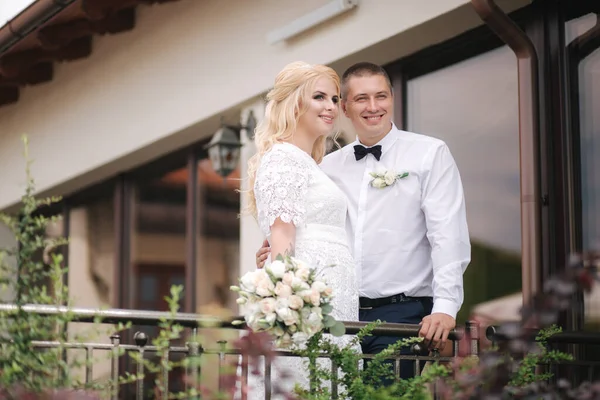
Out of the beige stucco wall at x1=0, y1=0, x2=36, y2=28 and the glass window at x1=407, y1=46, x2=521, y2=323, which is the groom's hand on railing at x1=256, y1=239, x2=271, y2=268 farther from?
the beige stucco wall at x1=0, y1=0, x2=36, y2=28

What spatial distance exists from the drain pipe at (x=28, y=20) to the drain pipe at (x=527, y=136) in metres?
3.68

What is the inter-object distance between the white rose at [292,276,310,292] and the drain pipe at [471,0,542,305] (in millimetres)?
2007

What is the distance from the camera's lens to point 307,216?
14.0 feet

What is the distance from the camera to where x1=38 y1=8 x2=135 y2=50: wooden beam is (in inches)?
343

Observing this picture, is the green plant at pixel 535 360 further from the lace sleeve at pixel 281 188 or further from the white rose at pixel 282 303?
the lace sleeve at pixel 281 188

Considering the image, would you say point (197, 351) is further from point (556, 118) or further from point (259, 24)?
point (259, 24)

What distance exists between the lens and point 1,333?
10.4 feet

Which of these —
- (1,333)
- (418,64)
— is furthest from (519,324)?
(418,64)

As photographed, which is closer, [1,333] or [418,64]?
[1,333]

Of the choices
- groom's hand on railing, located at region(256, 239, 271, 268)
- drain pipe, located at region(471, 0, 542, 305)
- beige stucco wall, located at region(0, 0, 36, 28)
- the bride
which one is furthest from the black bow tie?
beige stucco wall, located at region(0, 0, 36, 28)

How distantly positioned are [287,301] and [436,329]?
81 cm

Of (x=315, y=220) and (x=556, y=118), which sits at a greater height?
(x=556, y=118)

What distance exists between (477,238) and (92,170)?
494 cm

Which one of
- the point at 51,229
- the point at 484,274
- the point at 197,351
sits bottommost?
the point at 197,351
